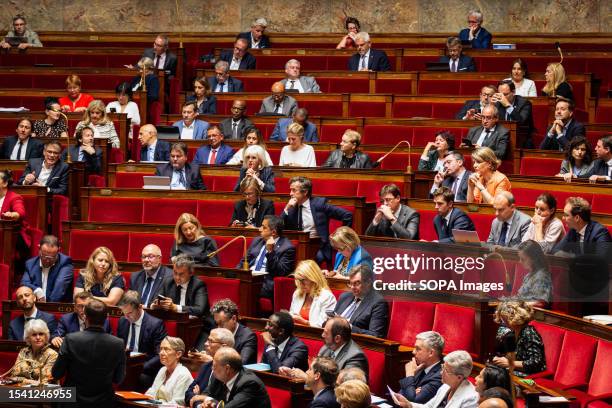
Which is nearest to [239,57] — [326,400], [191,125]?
[191,125]

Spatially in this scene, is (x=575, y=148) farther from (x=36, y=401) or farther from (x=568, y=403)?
(x=36, y=401)

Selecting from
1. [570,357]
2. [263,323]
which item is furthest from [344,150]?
[570,357]

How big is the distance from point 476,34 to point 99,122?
2.37 meters

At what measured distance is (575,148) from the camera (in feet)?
16.4

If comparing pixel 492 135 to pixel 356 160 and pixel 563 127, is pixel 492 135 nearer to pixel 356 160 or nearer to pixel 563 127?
pixel 563 127

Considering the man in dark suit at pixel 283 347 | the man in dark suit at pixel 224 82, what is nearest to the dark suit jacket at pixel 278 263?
the man in dark suit at pixel 283 347

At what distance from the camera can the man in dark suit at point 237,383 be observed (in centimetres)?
319

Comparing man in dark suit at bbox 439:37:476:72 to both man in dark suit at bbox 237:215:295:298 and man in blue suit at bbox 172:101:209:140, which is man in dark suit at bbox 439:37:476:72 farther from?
man in dark suit at bbox 237:215:295:298

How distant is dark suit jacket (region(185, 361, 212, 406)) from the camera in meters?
3.61

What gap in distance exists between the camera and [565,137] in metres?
5.49

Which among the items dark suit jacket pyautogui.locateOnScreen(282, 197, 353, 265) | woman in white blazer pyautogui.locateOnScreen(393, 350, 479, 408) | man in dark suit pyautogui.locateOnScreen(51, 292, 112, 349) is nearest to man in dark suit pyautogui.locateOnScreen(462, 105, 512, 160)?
dark suit jacket pyautogui.locateOnScreen(282, 197, 353, 265)

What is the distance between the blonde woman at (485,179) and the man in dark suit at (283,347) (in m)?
1.38

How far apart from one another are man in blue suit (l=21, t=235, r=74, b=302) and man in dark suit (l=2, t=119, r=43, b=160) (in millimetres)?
1258

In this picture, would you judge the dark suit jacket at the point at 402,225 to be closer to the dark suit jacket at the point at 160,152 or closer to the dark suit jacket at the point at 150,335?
the dark suit jacket at the point at 150,335
